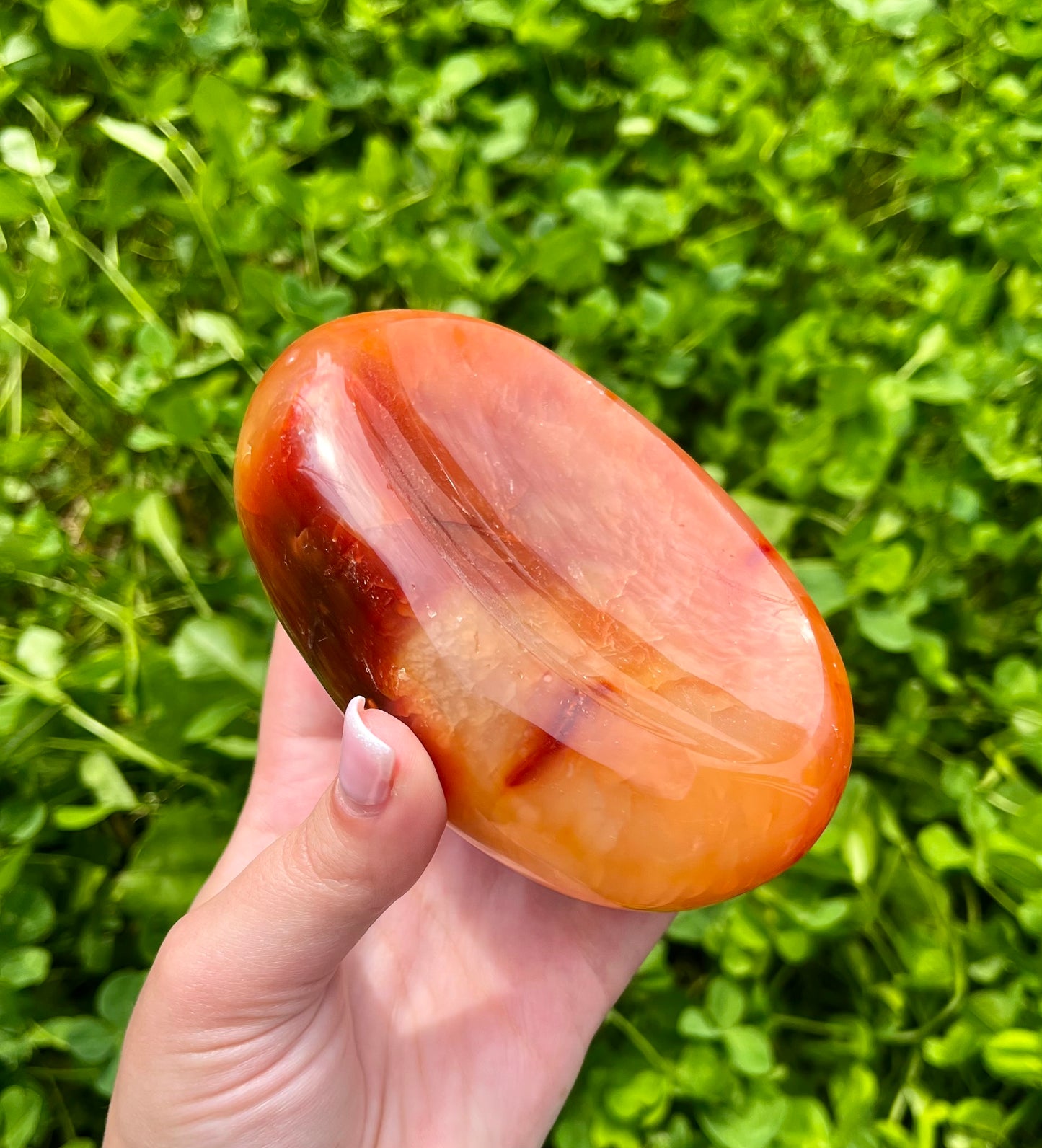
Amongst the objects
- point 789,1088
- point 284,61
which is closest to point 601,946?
point 789,1088

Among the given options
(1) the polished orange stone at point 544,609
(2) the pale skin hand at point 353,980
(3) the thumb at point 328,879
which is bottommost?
(2) the pale skin hand at point 353,980

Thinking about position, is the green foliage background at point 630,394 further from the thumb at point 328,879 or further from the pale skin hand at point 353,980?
the thumb at point 328,879

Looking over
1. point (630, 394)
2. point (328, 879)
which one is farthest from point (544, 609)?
point (630, 394)

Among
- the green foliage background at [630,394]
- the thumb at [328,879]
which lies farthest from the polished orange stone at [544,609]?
the green foliage background at [630,394]

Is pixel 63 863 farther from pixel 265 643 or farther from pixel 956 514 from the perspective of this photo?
pixel 956 514

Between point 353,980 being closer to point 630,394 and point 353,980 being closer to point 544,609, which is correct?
point 544,609
